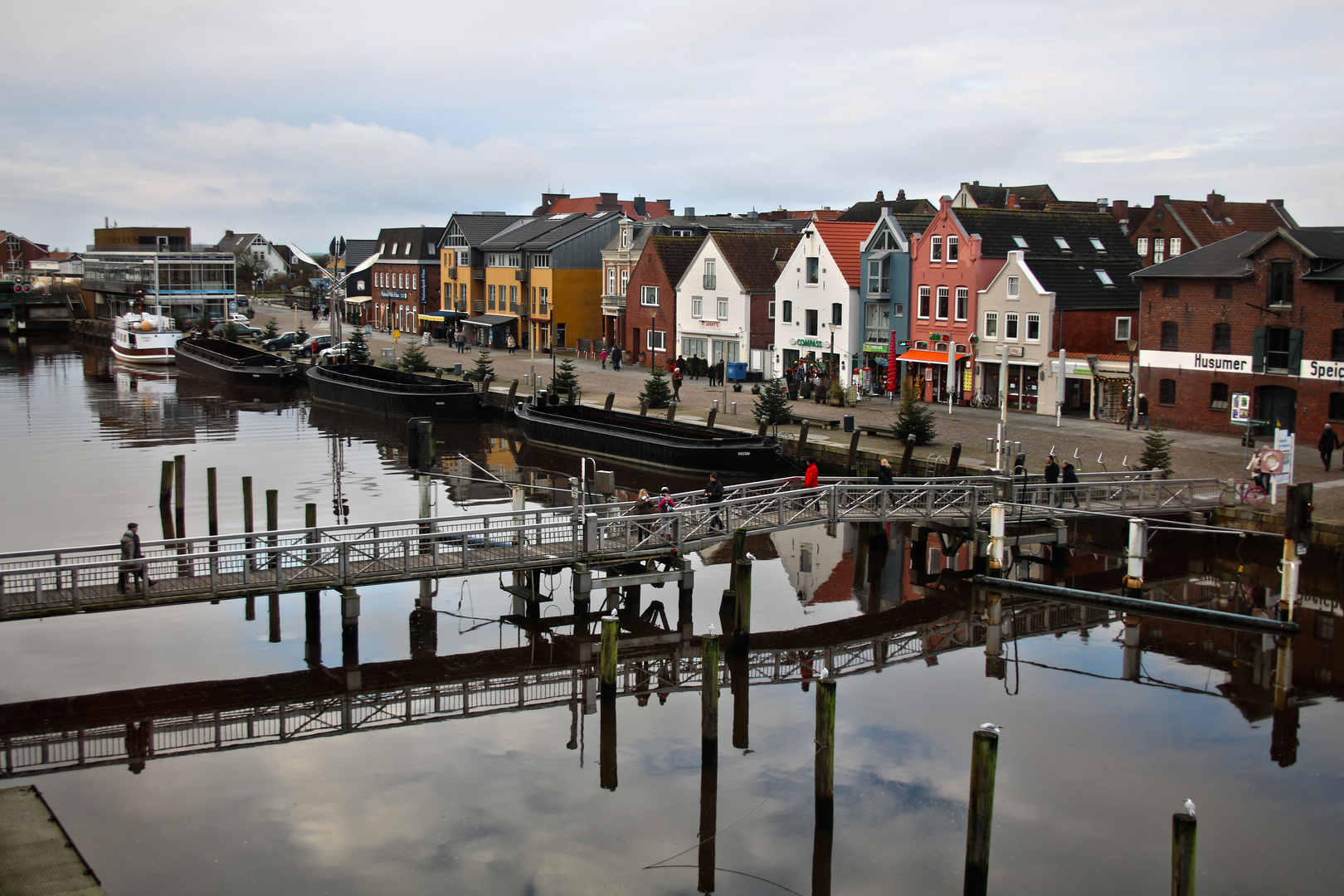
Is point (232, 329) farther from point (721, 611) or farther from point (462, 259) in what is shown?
point (721, 611)

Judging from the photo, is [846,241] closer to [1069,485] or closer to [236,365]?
[1069,485]

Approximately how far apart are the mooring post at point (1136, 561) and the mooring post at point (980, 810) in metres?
13.1

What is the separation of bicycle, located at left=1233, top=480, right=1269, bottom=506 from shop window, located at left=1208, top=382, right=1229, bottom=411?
1187cm

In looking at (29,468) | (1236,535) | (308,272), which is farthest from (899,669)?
(308,272)

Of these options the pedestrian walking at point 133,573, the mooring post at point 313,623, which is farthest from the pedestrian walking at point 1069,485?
the pedestrian walking at point 133,573

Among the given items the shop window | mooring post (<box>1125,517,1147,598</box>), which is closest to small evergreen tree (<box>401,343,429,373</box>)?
the shop window

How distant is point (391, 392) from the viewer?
194ft

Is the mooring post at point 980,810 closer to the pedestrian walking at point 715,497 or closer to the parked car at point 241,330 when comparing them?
the pedestrian walking at point 715,497

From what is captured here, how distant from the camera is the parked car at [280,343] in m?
89.1

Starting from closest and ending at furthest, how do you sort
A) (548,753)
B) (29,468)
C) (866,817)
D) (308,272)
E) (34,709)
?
(866,817)
(548,753)
(34,709)
(29,468)
(308,272)

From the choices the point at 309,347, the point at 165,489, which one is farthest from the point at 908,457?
the point at 309,347

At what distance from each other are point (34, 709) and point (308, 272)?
578 ft

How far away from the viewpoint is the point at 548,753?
18062 mm

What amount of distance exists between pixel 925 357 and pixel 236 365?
147ft
